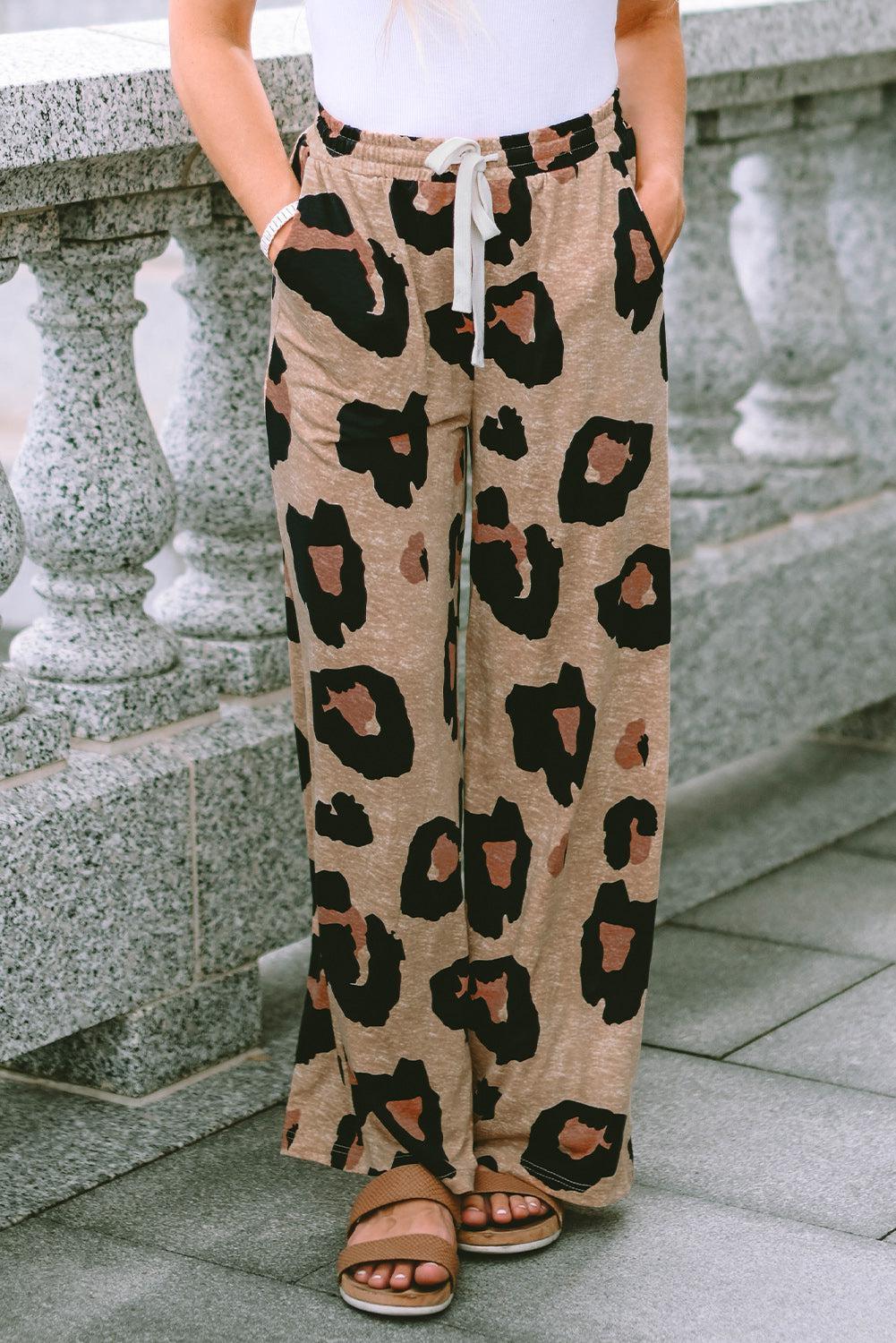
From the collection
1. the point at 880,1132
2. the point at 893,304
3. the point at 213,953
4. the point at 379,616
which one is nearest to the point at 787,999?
the point at 880,1132

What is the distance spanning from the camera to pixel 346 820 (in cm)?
263

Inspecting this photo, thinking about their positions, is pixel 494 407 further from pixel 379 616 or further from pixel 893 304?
pixel 893 304

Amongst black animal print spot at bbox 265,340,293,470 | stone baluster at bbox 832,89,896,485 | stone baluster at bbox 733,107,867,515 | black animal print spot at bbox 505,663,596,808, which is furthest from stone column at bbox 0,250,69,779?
stone baluster at bbox 832,89,896,485

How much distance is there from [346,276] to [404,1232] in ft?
3.84

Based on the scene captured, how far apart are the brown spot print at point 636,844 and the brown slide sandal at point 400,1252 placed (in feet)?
1.58

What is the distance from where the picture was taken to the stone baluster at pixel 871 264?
Result: 4480 mm

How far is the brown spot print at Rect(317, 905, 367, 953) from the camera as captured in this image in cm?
266

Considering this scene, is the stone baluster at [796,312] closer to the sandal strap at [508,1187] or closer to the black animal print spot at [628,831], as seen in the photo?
the black animal print spot at [628,831]

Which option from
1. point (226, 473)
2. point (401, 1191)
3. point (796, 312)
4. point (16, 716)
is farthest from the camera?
point (796, 312)

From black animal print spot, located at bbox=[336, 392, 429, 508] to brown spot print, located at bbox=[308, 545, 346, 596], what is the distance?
3.6 inches

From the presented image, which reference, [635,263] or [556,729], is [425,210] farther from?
[556,729]

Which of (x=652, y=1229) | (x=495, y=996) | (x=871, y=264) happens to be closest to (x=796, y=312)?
(x=871, y=264)

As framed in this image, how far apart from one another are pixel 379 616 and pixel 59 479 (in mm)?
692

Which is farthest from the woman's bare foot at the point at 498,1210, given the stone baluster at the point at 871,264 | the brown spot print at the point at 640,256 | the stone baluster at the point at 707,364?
the stone baluster at the point at 871,264
